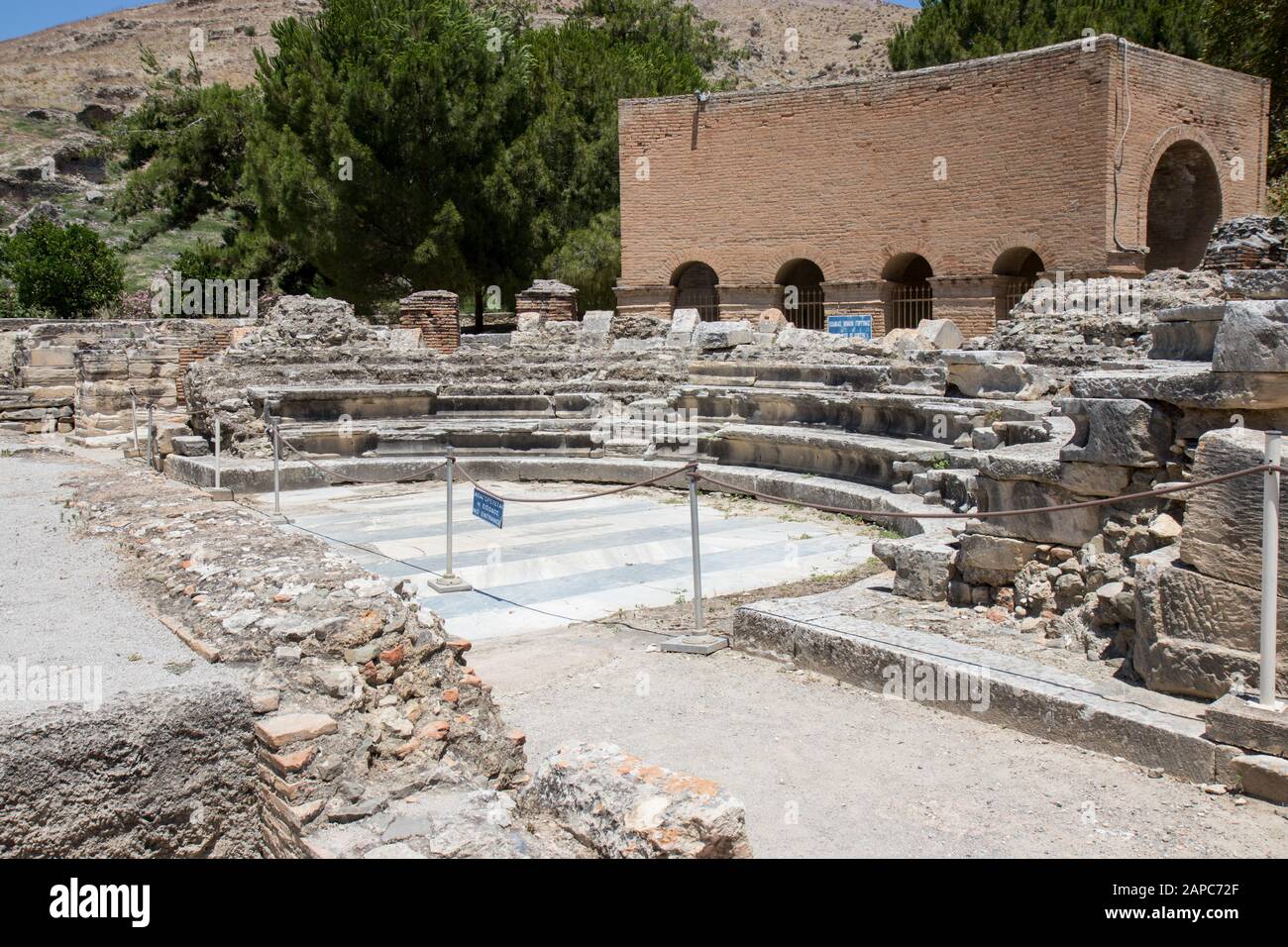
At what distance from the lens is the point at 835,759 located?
4590 mm

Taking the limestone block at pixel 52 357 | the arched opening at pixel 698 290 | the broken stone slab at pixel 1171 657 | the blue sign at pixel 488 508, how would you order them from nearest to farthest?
the broken stone slab at pixel 1171 657
the blue sign at pixel 488 508
the limestone block at pixel 52 357
the arched opening at pixel 698 290

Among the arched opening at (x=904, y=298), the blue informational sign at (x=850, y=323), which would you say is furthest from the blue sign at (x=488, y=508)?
the arched opening at (x=904, y=298)

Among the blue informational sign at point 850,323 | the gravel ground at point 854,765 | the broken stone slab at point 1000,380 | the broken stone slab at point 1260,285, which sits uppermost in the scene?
the blue informational sign at point 850,323

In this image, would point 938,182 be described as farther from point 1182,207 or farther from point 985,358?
point 985,358

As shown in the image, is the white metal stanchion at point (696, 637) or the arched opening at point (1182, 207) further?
the arched opening at point (1182, 207)

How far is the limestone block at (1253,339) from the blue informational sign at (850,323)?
16.4 m

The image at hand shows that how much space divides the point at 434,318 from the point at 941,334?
7.88 m

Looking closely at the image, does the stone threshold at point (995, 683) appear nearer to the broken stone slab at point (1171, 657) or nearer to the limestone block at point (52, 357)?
the broken stone slab at point (1171, 657)

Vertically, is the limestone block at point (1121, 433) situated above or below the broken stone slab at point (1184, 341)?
below

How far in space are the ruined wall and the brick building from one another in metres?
19.3

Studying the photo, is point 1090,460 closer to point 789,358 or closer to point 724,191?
point 789,358

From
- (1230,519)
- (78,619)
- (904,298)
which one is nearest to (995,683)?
(1230,519)

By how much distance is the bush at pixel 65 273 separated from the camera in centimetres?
3114

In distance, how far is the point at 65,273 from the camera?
31172mm
